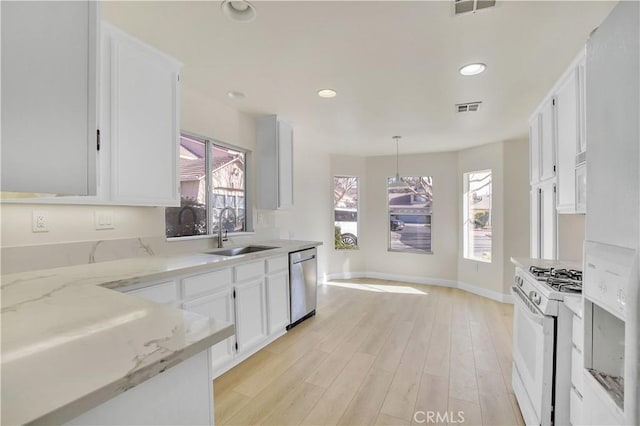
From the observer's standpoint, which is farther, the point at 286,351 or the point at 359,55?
the point at 286,351

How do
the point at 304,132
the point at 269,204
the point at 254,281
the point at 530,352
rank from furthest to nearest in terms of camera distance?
the point at 304,132 < the point at 269,204 < the point at 254,281 < the point at 530,352

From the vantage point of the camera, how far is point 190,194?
2.92 metres

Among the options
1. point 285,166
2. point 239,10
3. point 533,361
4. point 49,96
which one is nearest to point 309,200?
point 285,166

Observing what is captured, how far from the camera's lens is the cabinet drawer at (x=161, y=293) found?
5.76ft

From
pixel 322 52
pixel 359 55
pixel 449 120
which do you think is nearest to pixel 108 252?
pixel 322 52

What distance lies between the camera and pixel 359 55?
209 centimetres

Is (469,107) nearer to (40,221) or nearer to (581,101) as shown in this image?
(581,101)

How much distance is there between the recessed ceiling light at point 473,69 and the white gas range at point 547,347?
1556mm

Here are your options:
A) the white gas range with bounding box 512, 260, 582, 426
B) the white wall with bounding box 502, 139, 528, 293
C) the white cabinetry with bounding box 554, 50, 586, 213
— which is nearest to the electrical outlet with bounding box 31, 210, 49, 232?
the white gas range with bounding box 512, 260, 582, 426

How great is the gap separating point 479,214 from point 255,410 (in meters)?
4.46

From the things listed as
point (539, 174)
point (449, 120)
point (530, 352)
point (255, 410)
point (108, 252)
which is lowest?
point (255, 410)

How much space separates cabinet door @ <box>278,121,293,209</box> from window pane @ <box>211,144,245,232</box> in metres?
0.46

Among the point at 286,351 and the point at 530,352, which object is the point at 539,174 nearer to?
the point at 530,352

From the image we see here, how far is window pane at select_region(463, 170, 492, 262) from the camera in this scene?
15.6 feet
